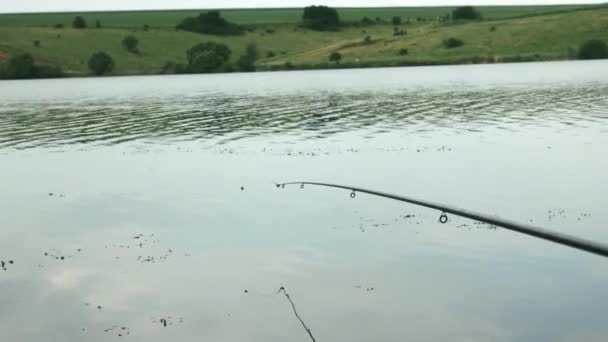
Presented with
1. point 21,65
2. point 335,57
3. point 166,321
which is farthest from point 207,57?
point 166,321

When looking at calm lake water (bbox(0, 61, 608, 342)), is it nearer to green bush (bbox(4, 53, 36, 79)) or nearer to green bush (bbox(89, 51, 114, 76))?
green bush (bbox(89, 51, 114, 76))

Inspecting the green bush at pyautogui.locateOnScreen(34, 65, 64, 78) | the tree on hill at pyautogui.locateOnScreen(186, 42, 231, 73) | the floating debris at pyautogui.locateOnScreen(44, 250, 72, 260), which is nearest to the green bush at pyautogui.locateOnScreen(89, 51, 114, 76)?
the green bush at pyautogui.locateOnScreen(34, 65, 64, 78)

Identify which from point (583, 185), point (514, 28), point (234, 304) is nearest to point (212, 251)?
point (234, 304)

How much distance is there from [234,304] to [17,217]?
43.9 feet

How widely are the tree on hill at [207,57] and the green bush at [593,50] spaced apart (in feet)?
256

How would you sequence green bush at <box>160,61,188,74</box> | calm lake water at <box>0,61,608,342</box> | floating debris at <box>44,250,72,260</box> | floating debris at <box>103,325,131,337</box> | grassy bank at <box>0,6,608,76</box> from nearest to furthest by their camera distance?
floating debris at <box>103,325,131,337</box> → calm lake water at <box>0,61,608,342</box> → floating debris at <box>44,250,72,260</box> → grassy bank at <box>0,6,608,76</box> → green bush at <box>160,61,188,74</box>

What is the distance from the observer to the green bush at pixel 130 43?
585 ft

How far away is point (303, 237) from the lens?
2227cm

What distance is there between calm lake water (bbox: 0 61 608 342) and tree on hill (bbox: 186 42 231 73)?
125797mm

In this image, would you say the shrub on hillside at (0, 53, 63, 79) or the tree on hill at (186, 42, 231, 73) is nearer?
the shrub on hillside at (0, 53, 63, 79)

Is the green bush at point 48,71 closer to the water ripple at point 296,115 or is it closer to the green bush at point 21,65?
the green bush at point 21,65

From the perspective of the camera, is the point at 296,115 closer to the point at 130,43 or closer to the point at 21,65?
the point at 21,65

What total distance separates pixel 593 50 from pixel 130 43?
10088 centimetres

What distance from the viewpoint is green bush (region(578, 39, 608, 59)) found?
15450cm
